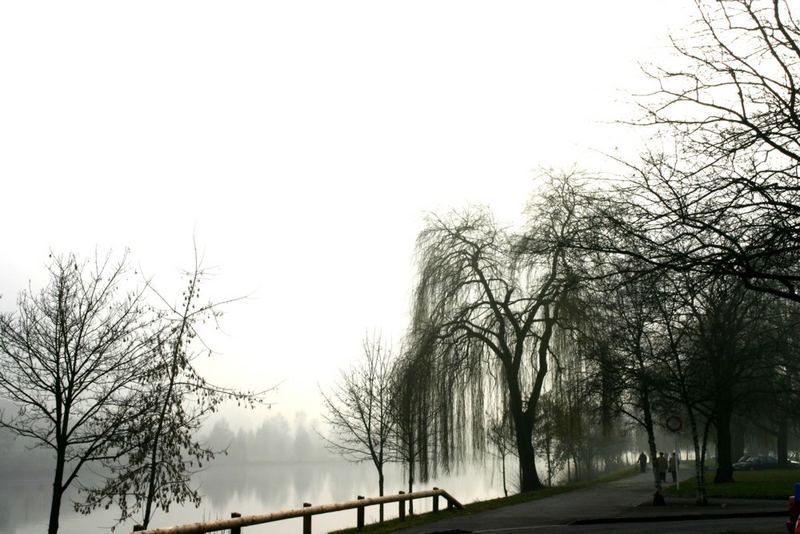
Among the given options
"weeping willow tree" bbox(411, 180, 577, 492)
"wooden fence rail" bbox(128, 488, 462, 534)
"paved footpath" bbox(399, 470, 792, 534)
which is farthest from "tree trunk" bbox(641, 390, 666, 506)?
"wooden fence rail" bbox(128, 488, 462, 534)

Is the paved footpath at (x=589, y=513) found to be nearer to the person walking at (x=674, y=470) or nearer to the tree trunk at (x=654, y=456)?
the tree trunk at (x=654, y=456)

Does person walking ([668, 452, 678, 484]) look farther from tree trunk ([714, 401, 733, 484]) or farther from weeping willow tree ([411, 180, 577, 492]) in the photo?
weeping willow tree ([411, 180, 577, 492])

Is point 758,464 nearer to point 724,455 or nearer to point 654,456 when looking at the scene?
point 724,455

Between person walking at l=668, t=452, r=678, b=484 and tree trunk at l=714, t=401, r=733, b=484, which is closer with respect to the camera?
person walking at l=668, t=452, r=678, b=484

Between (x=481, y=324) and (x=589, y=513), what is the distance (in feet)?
33.5

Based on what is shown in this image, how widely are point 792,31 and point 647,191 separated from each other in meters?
2.76

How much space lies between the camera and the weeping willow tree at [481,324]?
2750cm

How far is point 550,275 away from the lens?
1110 inches

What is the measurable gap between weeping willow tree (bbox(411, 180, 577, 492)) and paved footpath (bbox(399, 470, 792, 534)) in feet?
13.6

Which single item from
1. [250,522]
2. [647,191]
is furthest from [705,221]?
[250,522]

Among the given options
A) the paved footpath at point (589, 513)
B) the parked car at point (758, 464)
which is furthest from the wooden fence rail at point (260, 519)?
the parked car at point (758, 464)

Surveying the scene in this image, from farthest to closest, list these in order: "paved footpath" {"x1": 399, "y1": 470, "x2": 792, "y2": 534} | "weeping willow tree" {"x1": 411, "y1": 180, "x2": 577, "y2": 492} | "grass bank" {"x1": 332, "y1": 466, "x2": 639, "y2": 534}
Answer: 1. "weeping willow tree" {"x1": 411, "y1": 180, "x2": 577, "y2": 492}
2. "paved footpath" {"x1": 399, "y1": 470, "x2": 792, "y2": 534}
3. "grass bank" {"x1": 332, "y1": 466, "x2": 639, "y2": 534}

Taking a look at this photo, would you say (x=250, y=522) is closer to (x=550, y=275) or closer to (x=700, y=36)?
(x=700, y=36)

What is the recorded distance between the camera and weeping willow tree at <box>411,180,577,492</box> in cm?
2750
